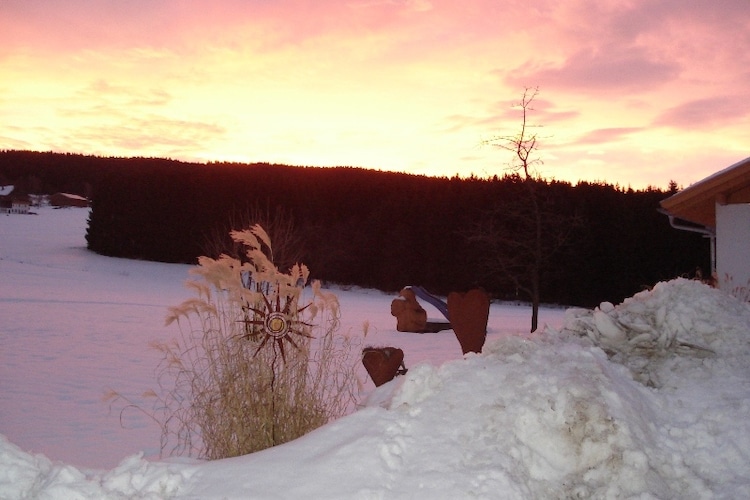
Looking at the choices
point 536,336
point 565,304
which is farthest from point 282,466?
point 565,304

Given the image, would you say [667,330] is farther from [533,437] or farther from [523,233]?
[523,233]

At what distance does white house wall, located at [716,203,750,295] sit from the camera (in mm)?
9203

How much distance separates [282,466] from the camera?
3109 mm

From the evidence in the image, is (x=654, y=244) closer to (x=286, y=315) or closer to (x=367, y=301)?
(x=367, y=301)

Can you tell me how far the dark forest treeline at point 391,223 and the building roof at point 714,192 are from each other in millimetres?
4769

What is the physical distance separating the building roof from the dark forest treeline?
15.6ft

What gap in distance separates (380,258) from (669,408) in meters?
17.6

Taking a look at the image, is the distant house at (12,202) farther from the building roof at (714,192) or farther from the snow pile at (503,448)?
the snow pile at (503,448)

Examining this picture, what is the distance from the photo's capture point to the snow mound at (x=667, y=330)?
157 inches

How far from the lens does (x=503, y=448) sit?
2.98 meters

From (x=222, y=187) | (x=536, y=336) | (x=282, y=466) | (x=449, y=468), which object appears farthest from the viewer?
(x=222, y=187)

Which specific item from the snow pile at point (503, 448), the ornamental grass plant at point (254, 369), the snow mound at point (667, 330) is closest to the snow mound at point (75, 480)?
the snow pile at point (503, 448)

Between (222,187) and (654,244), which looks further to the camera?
(222,187)

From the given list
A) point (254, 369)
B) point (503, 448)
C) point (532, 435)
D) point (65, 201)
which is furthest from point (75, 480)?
point (65, 201)
